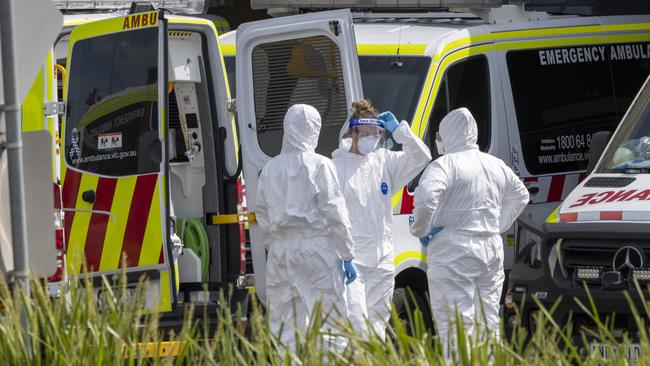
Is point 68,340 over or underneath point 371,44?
underneath

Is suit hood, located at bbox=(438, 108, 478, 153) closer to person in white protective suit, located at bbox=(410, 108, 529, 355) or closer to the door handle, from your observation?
person in white protective suit, located at bbox=(410, 108, 529, 355)

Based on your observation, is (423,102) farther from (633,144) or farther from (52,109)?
(52,109)

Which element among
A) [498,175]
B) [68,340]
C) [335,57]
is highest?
[335,57]

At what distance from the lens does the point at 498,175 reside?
858 centimetres

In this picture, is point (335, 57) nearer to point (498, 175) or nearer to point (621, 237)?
point (498, 175)

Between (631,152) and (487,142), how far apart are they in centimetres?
158

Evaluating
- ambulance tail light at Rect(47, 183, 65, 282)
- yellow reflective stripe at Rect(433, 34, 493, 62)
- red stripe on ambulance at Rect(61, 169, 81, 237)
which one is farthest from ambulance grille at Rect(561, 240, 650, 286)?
red stripe on ambulance at Rect(61, 169, 81, 237)

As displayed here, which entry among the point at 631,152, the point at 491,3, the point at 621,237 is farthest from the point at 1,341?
the point at 491,3

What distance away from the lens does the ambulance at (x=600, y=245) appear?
26.7 feet

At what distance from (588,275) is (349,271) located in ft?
4.57

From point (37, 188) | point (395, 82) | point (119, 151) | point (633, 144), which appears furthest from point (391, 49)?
point (37, 188)

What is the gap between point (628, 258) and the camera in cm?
816

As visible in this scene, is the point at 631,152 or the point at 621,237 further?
the point at 631,152

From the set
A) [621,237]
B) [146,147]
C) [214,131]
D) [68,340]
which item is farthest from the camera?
[214,131]
